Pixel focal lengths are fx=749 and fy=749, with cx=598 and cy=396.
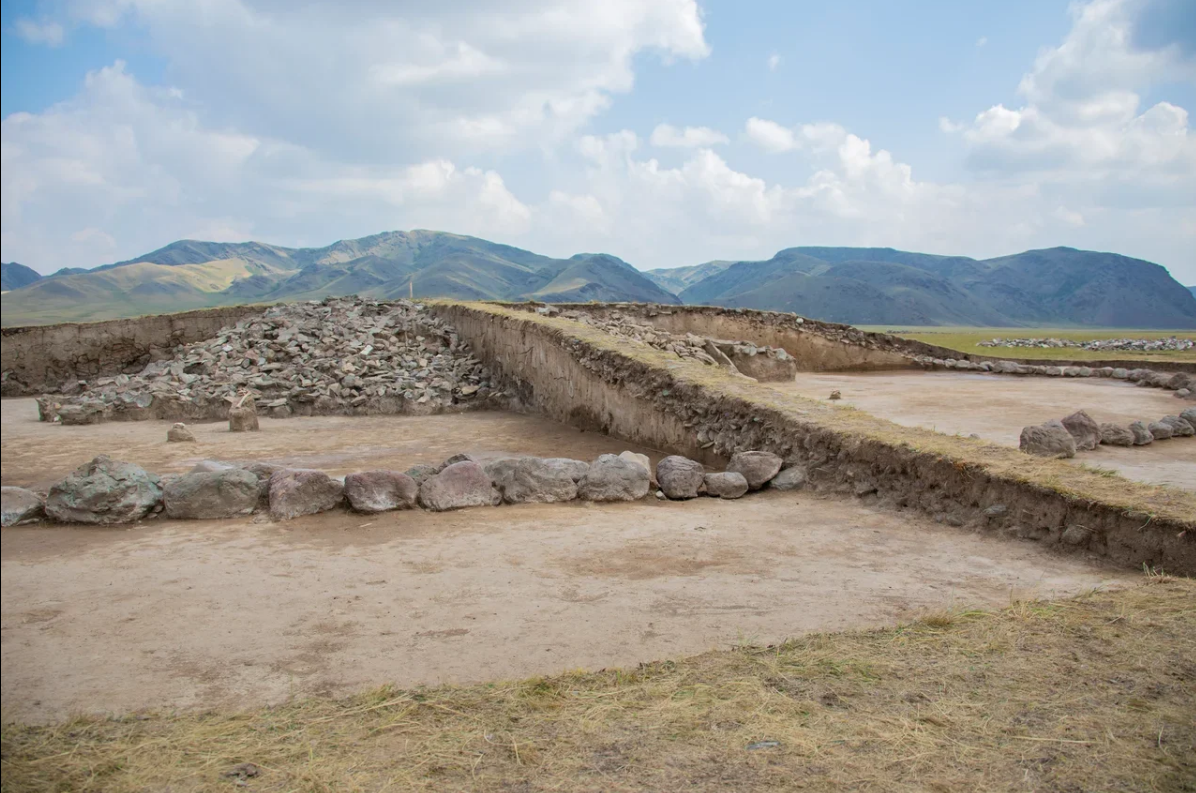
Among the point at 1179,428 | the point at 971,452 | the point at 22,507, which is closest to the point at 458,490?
the point at 22,507

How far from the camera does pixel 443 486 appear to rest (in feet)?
18.4

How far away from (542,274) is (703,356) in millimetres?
79211

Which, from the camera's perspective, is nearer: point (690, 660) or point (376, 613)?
point (690, 660)

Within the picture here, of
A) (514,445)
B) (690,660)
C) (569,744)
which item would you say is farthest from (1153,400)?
(569,744)

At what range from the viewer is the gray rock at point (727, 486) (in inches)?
238

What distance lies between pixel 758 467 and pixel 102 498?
4860 mm

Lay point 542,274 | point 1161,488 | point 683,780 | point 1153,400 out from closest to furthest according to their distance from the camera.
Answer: point 683,780
point 1161,488
point 1153,400
point 542,274

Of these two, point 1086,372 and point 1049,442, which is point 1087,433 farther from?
point 1086,372

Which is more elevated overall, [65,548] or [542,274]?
[542,274]

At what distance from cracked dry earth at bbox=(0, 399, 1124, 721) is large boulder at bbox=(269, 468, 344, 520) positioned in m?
0.17

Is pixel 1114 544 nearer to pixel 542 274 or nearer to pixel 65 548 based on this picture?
pixel 65 548

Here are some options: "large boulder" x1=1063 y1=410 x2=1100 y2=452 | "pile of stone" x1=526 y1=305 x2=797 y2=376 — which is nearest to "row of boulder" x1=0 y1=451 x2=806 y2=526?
"large boulder" x1=1063 y1=410 x2=1100 y2=452

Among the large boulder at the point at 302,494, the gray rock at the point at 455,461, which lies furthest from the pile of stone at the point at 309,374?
the large boulder at the point at 302,494

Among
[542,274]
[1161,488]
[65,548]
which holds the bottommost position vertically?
[65,548]
